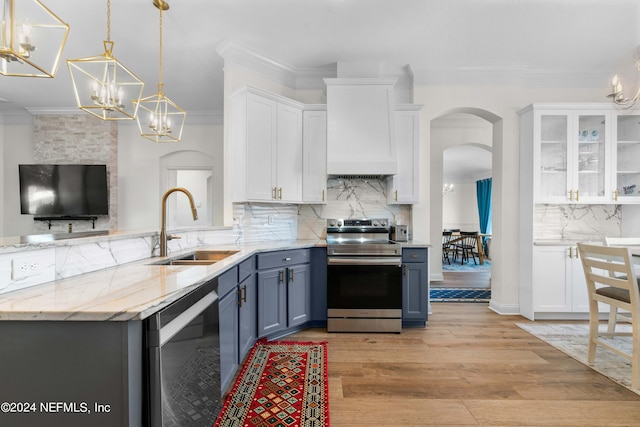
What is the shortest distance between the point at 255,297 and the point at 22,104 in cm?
549

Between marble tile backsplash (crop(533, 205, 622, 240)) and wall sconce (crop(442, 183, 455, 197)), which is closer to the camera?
marble tile backsplash (crop(533, 205, 622, 240))

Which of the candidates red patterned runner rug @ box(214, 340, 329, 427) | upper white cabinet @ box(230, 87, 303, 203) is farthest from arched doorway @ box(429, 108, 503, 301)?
red patterned runner rug @ box(214, 340, 329, 427)

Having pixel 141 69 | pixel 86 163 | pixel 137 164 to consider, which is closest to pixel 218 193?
pixel 137 164

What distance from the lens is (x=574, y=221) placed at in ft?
12.8

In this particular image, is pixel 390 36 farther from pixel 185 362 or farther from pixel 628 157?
pixel 185 362

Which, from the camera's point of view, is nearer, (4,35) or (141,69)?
(4,35)

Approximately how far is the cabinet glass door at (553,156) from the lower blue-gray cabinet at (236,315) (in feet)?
11.1

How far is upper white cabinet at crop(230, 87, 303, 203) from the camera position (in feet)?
10.6

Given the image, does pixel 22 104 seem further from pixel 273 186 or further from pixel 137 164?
pixel 273 186

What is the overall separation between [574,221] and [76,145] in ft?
24.8

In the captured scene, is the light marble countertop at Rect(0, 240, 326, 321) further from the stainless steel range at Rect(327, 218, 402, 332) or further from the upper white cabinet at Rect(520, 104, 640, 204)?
the upper white cabinet at Rect(520, 104, 640, 204)

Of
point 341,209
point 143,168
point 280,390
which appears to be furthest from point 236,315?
point 143,168

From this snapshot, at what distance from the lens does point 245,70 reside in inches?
138

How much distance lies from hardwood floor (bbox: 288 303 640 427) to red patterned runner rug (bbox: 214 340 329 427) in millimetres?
98
